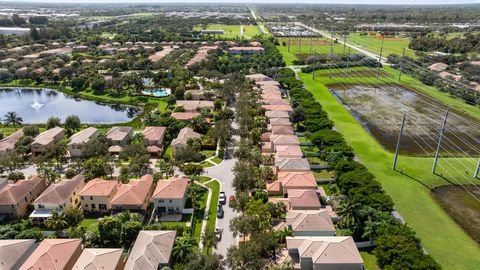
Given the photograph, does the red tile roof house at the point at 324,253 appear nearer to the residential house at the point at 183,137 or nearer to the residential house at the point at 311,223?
the residential house at the point at 311,223

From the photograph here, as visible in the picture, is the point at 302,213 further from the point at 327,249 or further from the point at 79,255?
the point at 79,255

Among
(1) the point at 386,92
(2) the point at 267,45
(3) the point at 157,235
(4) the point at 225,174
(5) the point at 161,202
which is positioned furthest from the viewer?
(2) the point at 267,45

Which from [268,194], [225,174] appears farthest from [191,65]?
[268,194]

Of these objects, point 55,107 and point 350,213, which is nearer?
point 350,213

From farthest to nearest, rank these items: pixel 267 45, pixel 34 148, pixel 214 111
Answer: pixel 267 45 → pixel 214 111 → pixel 34 148

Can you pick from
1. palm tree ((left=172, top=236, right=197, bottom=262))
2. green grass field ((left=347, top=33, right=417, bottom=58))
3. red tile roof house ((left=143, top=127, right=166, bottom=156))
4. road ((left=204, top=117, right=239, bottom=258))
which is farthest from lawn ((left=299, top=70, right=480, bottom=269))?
green grass field ((left=347, top=33, right=417, bottom=58))

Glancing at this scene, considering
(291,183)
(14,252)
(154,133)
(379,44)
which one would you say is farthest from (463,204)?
(379,44)

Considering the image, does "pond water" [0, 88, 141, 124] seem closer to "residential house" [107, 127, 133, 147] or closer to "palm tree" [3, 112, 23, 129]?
"palm tree" [3, 112, 23, 129]

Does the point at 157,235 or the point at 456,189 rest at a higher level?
the point at 157,235

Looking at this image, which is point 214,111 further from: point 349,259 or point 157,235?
point 349,259
